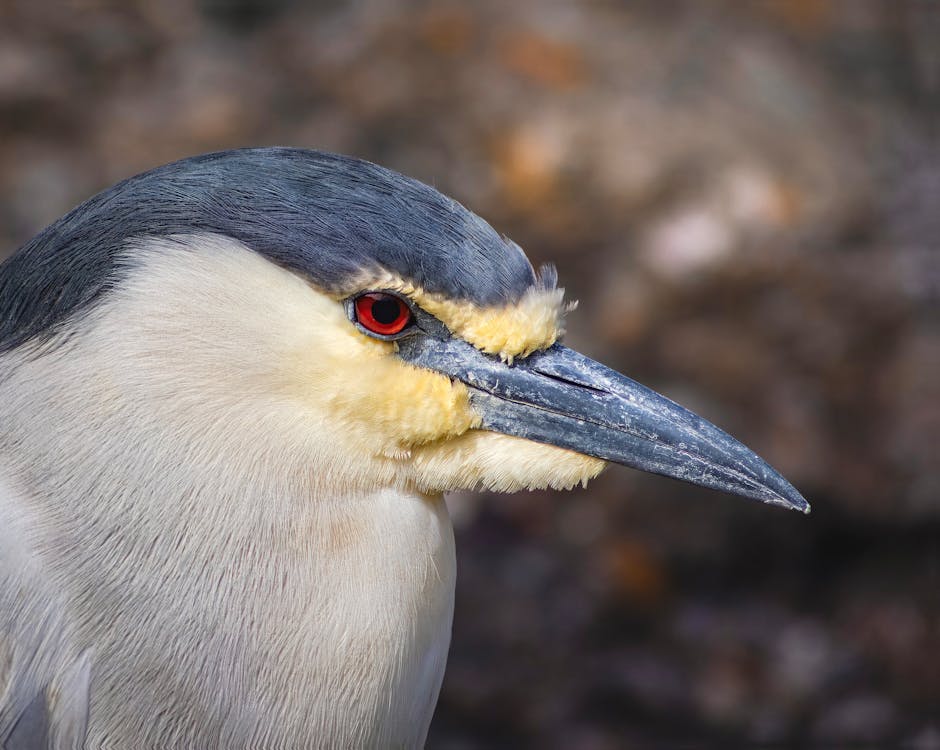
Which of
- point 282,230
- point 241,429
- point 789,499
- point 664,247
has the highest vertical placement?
point 664,247

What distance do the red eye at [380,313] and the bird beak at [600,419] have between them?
0.27 ft

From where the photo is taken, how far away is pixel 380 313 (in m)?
1.78

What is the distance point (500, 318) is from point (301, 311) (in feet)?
1.05

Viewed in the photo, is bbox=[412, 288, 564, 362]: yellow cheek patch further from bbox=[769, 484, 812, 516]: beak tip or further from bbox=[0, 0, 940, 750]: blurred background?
bbox=[0, 0, 940, 750]: blurred background

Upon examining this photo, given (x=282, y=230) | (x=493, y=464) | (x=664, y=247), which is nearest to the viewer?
(x=282, y=230)

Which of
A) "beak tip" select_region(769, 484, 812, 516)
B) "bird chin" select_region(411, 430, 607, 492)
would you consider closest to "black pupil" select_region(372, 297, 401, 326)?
"bird chin" select_region(411, 430, 607, 492)

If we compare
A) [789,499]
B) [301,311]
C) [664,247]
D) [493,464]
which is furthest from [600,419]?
[664,247]

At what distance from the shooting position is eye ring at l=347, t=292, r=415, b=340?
5.79 ft

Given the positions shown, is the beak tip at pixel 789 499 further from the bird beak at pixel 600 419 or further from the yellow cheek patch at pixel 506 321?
the yellow cheek patch at pixel 506 321

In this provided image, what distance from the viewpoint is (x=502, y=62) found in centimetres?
571

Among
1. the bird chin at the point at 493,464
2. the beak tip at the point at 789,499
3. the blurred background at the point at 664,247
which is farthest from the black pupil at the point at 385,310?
the blurred background at the point at 664,247

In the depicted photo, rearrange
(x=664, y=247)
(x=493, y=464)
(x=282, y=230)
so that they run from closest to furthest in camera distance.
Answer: (x=282, y=230) → (x=493, y=464) → (x=664, y=247)

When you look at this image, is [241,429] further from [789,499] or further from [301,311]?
[789,499]

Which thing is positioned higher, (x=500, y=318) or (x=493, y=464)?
(x=500, y=318)
